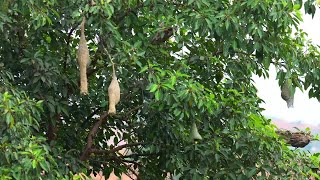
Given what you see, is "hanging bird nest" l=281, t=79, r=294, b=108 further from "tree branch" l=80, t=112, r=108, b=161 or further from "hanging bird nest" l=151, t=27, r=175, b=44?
"tree branch" l=80, t=112, r=108, b=161

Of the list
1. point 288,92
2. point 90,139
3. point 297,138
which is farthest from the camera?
point 297,138

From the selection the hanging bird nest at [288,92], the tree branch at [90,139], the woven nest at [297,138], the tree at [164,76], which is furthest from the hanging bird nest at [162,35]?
the woven nest at [297,138]

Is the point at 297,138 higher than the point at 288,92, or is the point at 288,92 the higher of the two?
the point at 288,92

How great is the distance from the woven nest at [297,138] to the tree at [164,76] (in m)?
0.83

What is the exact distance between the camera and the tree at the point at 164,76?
16.2ft

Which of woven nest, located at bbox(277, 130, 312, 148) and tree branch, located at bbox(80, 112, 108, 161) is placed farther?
woven nest, located at bbox(277, 130, 312, 148)

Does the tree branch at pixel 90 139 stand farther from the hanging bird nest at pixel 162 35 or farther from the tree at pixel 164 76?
the hanging bird nest at pixel 162 35

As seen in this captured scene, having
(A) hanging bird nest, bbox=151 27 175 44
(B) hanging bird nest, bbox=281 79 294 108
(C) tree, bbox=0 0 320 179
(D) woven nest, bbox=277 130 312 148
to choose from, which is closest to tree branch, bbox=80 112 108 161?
(C) tree, bbox=0 0 320 179

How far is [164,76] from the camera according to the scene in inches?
200

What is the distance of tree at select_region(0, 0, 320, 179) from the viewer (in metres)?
4.93

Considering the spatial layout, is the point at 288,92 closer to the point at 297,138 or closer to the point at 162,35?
the point at 162,35

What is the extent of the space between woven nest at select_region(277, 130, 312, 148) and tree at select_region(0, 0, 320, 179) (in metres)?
0.83

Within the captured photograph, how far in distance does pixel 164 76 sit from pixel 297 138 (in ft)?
6.66

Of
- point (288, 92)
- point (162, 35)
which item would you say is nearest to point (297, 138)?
point (288, 92)
